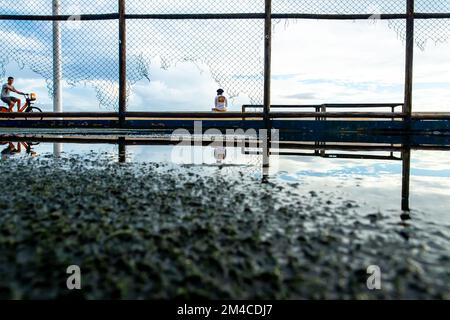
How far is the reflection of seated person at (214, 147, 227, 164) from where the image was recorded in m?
4.59

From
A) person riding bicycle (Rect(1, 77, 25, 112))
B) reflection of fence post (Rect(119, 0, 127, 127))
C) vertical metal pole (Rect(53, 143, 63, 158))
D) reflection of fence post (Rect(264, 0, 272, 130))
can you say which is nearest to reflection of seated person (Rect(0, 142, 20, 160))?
vertical metal pole (Rect(53, 143, 63, 158))

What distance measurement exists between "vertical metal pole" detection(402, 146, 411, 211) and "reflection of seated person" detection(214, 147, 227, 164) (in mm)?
1750

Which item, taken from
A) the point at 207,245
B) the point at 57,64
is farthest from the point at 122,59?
the point at 207,245

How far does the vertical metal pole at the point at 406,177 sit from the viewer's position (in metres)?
2.69

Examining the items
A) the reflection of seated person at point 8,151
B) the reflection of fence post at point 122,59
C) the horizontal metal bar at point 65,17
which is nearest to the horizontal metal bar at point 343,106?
the reflection of fence post at point 122,59

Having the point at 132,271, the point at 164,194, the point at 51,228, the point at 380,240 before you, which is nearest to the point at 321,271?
the point at 380,240

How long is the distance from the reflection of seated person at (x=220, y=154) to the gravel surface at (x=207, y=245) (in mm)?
1660

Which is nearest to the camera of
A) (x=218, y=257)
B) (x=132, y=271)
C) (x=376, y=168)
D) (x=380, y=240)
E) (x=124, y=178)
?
(x=132, y=271)

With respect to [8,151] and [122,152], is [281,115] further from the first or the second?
[8,151]

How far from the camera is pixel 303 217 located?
2232mm

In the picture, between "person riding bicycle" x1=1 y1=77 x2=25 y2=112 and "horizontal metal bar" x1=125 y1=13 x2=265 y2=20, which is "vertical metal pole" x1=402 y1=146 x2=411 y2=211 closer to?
"horizontal metal bar" x1=125 y1=13 x2=265 y2=20

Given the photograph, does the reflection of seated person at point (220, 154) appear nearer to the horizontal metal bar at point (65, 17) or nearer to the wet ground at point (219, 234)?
the wet ground at point (219, 234)
